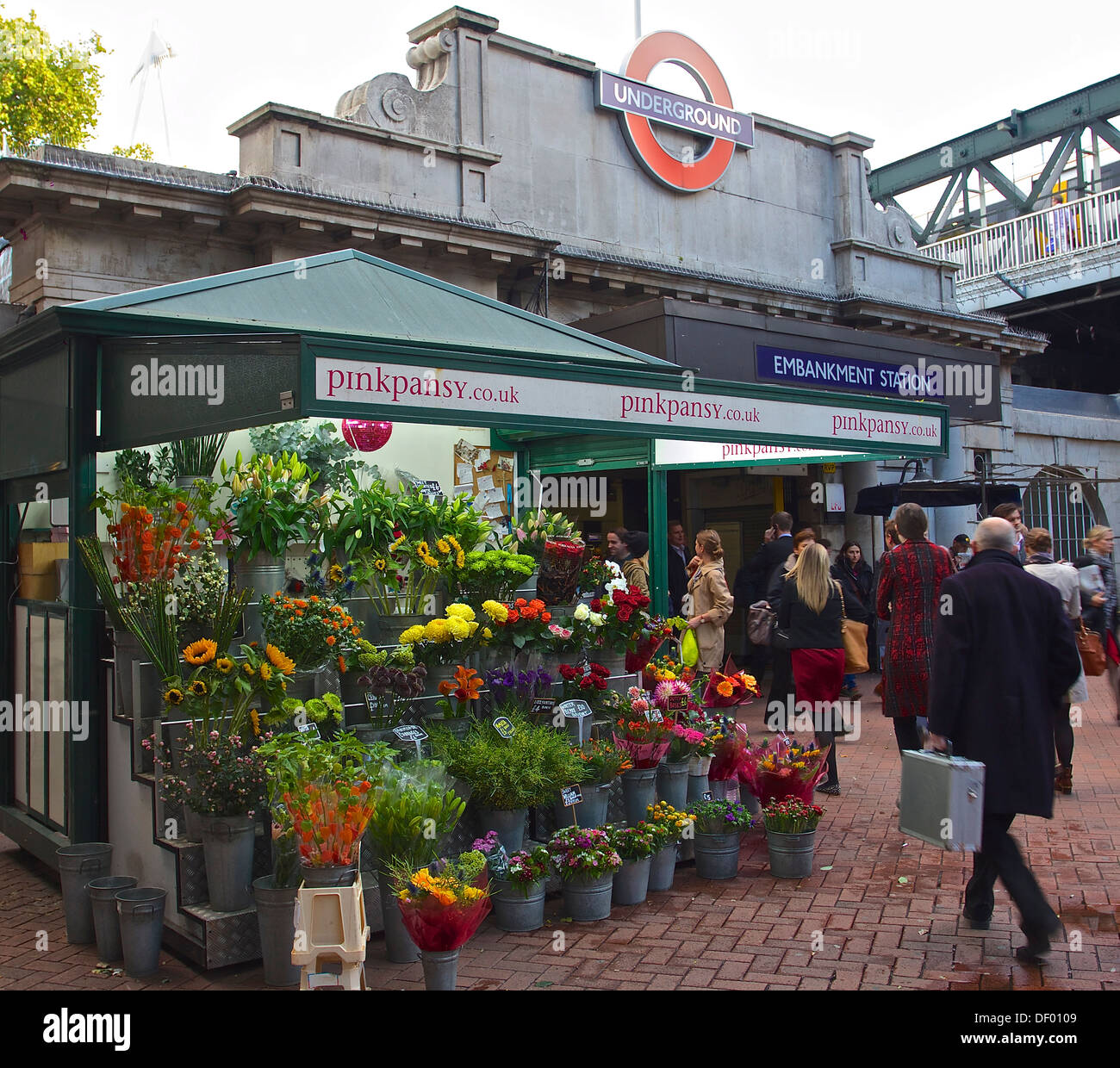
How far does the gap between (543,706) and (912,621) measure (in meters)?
2.32

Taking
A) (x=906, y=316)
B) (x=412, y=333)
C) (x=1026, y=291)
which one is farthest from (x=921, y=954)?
(x=1026, y=291)

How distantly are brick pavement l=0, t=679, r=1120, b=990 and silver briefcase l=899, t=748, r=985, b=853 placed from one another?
554mm

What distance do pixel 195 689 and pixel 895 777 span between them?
218 inches

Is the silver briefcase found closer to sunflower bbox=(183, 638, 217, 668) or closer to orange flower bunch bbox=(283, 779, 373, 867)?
orange flower bunch bbox=(283, 779, 373, 867)

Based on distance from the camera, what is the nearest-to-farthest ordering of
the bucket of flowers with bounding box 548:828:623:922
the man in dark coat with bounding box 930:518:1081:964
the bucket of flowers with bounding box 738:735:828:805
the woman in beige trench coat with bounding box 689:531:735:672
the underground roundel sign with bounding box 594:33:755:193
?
the man in dark coat with bounding box 930:518:1081:964 → the bucket of flowers with bounding box 548:828:623:922 → the bucket of flowers with bounding box 738:735:828:805 → the woman in beige trench coat with bounding box 689:531:735:672 → the underground roundel sign with bounding box 594:33:755:193

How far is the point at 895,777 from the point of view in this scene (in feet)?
26.4

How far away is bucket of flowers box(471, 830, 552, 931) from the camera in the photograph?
4.88 metres

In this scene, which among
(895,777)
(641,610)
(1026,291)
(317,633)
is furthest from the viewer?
(1026,291)

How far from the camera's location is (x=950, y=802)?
427cm

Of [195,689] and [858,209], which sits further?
[858,209]

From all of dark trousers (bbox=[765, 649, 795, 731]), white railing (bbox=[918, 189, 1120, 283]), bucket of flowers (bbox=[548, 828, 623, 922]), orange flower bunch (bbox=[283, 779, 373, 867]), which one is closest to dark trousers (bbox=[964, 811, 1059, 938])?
bucket of flowers (bbox=[548, 828, 623, 922])

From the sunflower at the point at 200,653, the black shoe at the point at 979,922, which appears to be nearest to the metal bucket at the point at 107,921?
the sunflower at the point at 200,653

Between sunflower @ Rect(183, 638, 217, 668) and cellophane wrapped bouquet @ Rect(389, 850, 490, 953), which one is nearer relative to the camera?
cellophane wrapped bouquet @ Rect(389, 850, 490, 953)

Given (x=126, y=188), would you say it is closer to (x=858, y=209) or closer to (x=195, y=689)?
(x=195, y=689)
